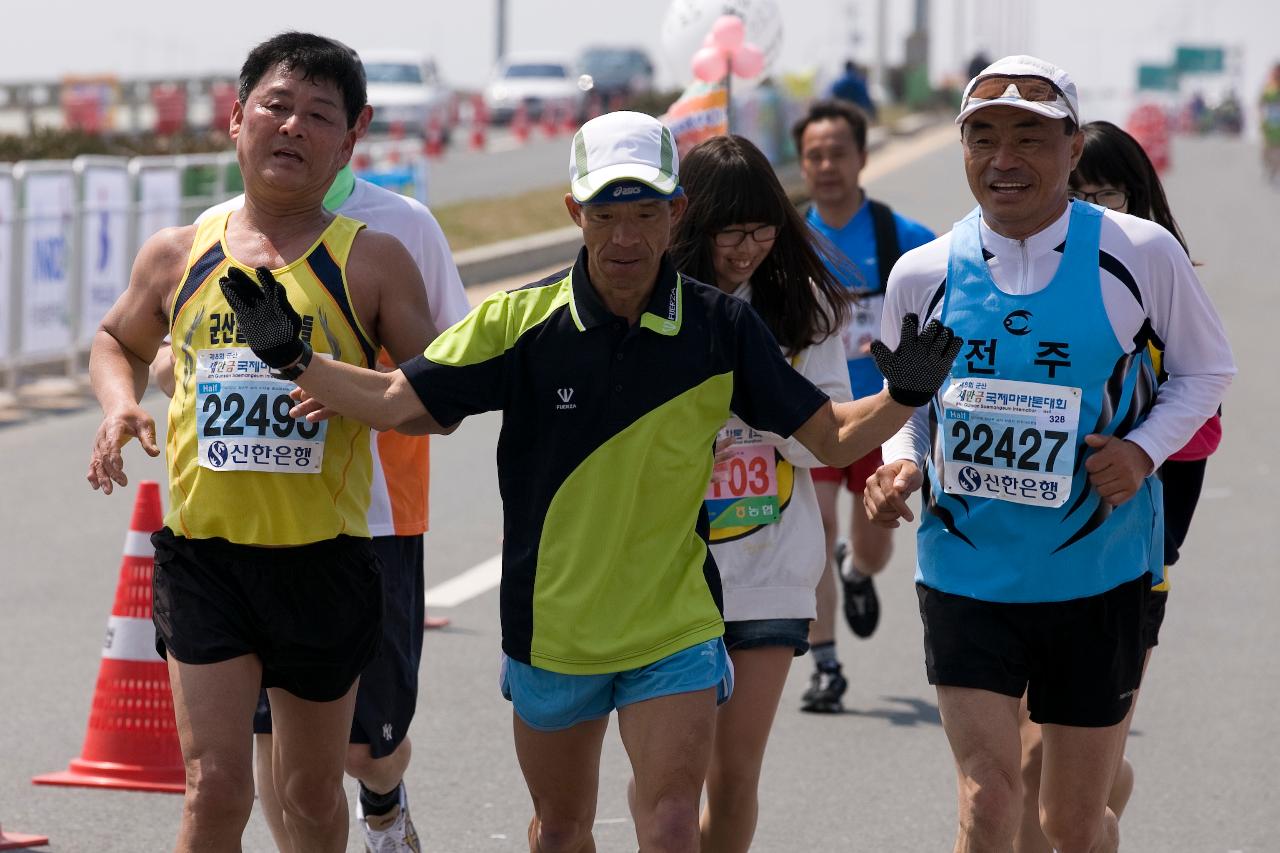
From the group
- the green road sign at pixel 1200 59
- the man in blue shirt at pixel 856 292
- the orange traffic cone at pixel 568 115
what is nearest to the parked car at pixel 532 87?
the orange traffic cone at pixel 568 115

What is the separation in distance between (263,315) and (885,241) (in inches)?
173

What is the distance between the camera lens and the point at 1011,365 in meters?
4.59

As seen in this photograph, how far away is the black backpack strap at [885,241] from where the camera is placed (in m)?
8.18

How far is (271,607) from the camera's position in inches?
182

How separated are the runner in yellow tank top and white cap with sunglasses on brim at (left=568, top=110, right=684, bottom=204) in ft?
1.96

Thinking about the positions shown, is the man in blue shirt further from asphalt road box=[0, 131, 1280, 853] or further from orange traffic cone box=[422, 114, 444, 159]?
orange traffic cone box=[422, 114, 444, 159]

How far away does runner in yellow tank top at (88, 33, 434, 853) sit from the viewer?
15.0ft

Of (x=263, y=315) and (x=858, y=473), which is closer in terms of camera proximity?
(x=263, y=315)

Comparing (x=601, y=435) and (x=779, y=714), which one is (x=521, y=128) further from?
(x=601, y=435)

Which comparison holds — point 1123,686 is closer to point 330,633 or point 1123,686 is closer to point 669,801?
point 669,801

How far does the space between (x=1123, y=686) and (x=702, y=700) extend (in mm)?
1025

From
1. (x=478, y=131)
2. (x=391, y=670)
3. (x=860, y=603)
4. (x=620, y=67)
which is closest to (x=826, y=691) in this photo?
(x=860, y=603)

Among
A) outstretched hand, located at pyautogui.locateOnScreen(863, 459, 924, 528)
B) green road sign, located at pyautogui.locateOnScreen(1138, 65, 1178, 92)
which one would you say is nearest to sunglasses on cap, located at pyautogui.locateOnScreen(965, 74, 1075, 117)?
outstretched hand, located at pyautogui.locateOnScreen(863, 459, 924, 528)

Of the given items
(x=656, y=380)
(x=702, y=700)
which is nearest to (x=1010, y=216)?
(x=656, y=380)
